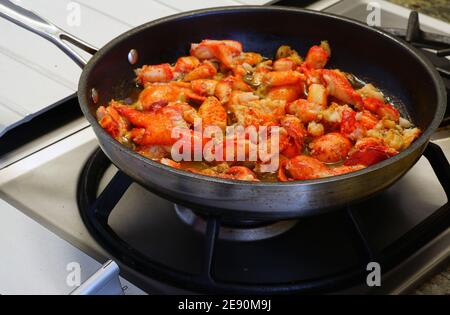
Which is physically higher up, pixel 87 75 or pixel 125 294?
pixel 87 75

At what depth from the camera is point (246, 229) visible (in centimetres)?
100

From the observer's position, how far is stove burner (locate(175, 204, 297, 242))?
3.28 ft

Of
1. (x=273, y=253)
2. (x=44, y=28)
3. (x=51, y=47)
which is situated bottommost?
(x=273, y=253)

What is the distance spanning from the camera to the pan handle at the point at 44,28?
108 centimetres

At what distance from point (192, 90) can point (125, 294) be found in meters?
0.47

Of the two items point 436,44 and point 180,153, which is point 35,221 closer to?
point 180,153

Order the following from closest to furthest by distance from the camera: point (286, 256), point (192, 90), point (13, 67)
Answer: point (286, 256) < point (192, 90) < point (13, 67)

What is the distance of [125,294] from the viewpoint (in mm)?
884

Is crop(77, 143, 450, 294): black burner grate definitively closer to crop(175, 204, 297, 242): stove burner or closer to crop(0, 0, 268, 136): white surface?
crop(175, 204, 297, 242): stove burner

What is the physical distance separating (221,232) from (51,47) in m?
0.69

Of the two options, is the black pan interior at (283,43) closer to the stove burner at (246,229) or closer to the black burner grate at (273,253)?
the black burner grate at (273,253)

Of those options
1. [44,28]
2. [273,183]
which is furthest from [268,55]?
[273,183]

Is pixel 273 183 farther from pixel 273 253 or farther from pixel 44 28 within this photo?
pixel 44 28

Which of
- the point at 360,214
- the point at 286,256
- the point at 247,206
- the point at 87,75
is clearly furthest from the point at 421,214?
the point at 87,75
